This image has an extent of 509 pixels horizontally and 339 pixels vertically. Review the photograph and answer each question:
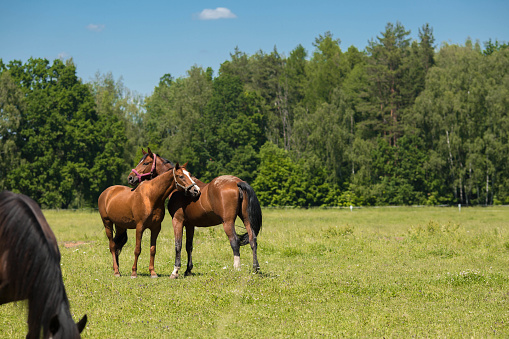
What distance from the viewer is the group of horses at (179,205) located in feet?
43.0

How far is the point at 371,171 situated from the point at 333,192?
5.89 m

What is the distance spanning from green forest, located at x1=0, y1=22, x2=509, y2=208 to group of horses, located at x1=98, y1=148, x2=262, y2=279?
48502 millimetres

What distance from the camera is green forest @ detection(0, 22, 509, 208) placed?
6047 cm

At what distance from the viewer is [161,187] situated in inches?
515

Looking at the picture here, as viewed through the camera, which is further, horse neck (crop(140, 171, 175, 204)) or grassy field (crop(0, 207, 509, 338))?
horse neck (crop(140, 171, 175, 204))

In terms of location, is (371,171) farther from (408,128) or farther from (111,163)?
(111,163)

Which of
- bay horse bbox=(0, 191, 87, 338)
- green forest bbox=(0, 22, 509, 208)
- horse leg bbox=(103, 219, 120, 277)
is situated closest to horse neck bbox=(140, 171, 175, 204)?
horse leg bbox=(103, 219, 120, 277)

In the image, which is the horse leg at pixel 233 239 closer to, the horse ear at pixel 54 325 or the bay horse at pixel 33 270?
the bay horse at pixel 33 270

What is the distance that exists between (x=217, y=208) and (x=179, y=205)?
1.05 metres

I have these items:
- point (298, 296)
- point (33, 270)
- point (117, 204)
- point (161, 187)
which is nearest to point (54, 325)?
point (33, 270)

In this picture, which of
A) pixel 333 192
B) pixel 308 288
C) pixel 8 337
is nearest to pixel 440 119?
pixel 333 192

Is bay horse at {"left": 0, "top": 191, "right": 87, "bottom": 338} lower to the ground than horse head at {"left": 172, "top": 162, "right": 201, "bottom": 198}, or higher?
lower

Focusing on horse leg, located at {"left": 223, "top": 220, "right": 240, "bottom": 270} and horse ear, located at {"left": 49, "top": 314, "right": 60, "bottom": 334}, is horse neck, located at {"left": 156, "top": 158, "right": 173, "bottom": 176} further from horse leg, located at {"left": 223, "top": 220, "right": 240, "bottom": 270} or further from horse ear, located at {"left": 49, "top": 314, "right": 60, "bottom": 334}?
horse ear, located at {"left": 49, "top": 314, "right": 60, "bottom": 334}

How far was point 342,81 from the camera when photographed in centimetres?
8119
